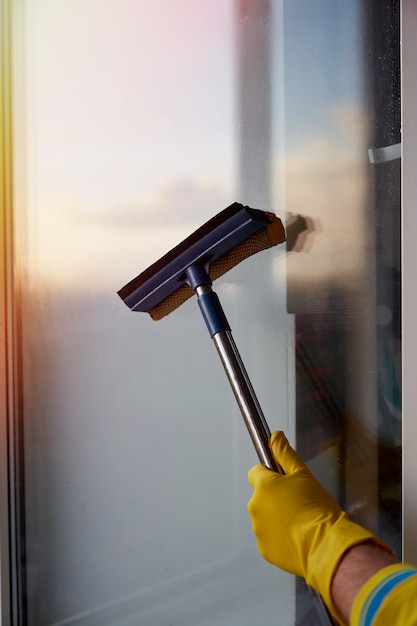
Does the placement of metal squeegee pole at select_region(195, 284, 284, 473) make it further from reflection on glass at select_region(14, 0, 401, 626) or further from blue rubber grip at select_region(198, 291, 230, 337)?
reflection on glass at select_region(14, 0, 401, 626)

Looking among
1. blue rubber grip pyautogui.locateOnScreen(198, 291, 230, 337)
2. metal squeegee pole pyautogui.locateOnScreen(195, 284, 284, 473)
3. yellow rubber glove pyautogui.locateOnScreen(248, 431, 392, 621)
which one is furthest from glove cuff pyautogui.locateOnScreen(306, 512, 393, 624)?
blue rubber grip pyautogui.locateOnScreen(198, 291, 230, 337)

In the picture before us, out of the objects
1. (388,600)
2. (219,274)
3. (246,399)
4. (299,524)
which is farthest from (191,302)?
(388,600)

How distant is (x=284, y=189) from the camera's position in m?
0.85

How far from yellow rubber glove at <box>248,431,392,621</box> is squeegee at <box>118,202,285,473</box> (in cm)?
3

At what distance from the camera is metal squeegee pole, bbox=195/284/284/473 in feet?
2.26

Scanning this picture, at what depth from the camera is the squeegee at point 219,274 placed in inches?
27.4

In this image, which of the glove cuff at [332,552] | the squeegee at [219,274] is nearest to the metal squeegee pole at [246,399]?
the squeegee at [219,274]

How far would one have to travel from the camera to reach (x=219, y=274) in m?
0.81

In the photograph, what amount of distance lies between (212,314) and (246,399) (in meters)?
0.12

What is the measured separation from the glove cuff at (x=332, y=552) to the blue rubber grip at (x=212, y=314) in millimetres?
278

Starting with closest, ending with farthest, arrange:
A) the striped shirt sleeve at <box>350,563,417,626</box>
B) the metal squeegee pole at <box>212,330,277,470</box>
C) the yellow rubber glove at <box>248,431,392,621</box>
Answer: the striped shirt sleeve at <box>350,563,417,626</box> → the yellow rubber glove at <box>248,431,392,621</box> → the metal squeegee pole at <box>212,330,277,470</box>

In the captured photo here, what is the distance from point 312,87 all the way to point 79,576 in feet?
3.28

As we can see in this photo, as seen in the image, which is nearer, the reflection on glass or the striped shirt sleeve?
the striped shirt sleeve

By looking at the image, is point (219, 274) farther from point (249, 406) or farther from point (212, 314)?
point (249, 406)
